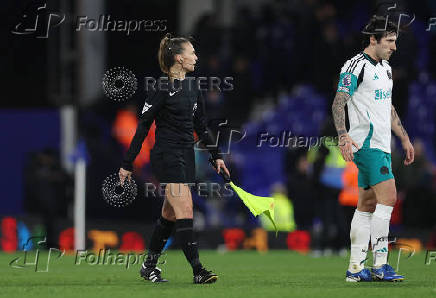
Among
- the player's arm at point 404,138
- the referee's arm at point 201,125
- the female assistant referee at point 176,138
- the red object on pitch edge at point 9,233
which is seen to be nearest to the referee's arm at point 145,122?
the female assistant referee at point 176,138

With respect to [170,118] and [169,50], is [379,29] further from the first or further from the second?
[170,118]

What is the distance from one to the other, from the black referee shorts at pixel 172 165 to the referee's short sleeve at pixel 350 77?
1.58m

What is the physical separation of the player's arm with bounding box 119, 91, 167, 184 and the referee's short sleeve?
65.7 inches

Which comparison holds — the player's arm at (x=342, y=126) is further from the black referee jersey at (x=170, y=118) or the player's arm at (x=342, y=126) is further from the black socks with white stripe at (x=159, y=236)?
the black socks with white stripe at (x=159, y=236)

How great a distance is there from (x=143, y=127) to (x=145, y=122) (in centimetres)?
5

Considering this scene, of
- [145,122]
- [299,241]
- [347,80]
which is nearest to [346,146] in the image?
[347,80]

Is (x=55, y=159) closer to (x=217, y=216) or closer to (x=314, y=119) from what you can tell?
(x=217, y=216)

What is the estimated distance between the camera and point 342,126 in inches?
421

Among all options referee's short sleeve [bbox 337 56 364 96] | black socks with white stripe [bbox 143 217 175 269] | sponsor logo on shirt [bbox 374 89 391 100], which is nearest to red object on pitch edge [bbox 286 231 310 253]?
black socks with white stripe [bbox 143 217 175 269]

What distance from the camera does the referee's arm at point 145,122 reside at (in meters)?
10.7

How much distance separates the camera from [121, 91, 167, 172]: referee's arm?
35.1 ft

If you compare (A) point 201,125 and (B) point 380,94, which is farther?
(A) point 201,125

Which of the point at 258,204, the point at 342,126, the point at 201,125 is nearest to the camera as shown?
the point at 342,126

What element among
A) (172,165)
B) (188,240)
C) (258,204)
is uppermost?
(172,165)
